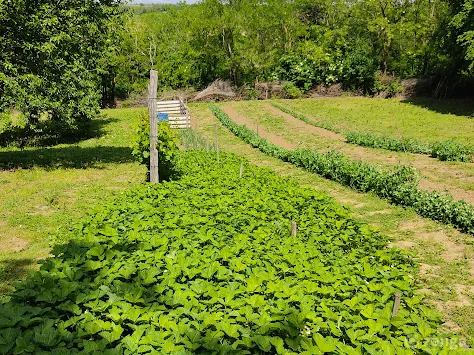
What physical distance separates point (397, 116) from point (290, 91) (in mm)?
14820

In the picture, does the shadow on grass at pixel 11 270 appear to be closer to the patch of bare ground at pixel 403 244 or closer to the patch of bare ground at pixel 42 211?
the patch of bare ground at pixel 42 211

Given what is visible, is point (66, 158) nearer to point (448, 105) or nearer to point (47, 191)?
point (47, 191)

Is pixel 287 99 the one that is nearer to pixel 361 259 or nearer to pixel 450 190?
pixel 450 190

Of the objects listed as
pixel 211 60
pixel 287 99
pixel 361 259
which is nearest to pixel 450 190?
pixel 361 259

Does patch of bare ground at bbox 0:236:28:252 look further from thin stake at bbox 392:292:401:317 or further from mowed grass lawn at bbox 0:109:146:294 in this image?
thin stake at bbox 392:292:401:317

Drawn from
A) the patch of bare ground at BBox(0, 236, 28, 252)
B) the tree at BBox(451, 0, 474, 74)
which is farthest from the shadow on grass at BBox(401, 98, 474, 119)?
the patch of bare ground at BBox(0, 236, 28, 252)

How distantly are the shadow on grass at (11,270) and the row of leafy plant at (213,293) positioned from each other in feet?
5.79

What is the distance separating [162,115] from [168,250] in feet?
69.2

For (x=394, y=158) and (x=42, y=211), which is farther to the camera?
(x=394, y=158)

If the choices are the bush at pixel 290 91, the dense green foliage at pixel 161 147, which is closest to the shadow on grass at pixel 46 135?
the dense green foliage at pixel 161 147

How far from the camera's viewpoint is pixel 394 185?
1174 centimetres

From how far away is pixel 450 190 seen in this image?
1262cm

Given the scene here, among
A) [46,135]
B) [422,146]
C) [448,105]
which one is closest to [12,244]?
[422,146]

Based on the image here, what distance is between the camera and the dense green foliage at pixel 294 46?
1602 inches
